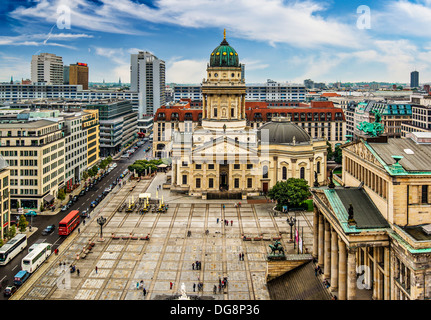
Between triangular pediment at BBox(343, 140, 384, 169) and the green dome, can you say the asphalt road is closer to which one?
triangular pediment at BBox(343, 140, 384, 169)

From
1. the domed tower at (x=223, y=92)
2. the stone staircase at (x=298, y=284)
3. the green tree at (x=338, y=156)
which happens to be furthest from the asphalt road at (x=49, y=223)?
the green tree at (x=338, y=156)

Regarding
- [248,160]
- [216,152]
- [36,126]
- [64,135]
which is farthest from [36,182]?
[248,160]

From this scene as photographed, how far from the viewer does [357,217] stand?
48.7 m

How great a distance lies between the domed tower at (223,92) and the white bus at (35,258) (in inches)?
3169

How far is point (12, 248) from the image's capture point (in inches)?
3206

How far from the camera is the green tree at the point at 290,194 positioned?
376ft

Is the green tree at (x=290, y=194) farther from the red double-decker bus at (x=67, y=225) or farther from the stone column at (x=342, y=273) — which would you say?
the stone column at (x=342, y=273)

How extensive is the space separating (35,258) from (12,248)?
29.0 feet

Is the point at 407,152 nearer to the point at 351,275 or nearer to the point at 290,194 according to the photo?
the point at 351,275

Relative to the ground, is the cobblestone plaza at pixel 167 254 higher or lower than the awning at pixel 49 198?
lower

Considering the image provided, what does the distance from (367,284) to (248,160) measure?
273 feet

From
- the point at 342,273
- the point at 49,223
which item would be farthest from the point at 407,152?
the point at 49,223

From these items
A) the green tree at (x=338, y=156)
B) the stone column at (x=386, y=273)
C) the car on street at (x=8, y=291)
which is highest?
the green tree at (x=338, y=156)

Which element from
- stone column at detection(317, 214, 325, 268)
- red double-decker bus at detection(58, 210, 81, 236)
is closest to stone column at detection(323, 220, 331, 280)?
stone column at detection(317, 214, 325, 268)
